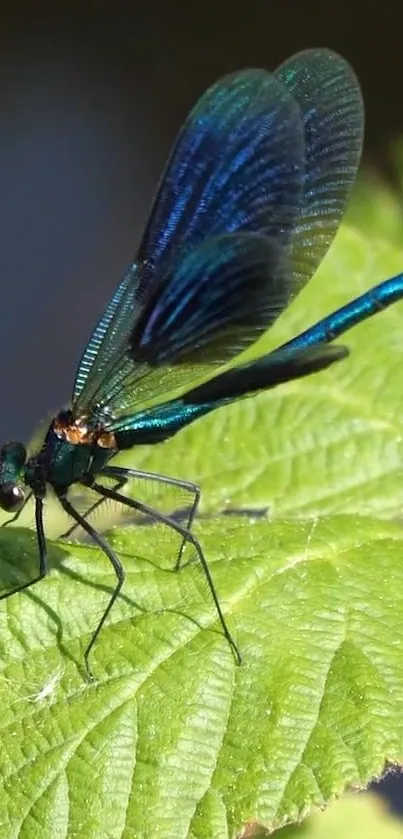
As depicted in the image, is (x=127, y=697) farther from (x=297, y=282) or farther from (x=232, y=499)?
(x=297, y=282)

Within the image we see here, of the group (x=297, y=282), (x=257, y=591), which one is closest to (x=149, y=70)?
(x=297, y=282)

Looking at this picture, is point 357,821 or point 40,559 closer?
point 40,559

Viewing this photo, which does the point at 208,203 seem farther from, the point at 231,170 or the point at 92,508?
the point at 92,508

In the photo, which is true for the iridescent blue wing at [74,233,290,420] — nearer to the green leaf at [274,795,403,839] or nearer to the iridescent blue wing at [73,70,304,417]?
the iridescent blue wing at [73,70,304,417]

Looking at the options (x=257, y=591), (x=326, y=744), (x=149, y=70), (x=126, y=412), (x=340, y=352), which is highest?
(x=149, y=70)

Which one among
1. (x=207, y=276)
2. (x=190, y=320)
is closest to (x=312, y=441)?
(x=190, y=320)

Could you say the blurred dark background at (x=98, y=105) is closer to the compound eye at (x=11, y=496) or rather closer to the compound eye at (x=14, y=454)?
the compound eye at (x=14, y=454)

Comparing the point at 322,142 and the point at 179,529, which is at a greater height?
the point at 322,142
